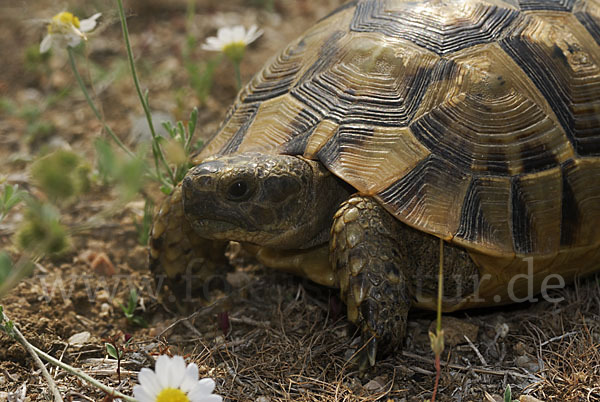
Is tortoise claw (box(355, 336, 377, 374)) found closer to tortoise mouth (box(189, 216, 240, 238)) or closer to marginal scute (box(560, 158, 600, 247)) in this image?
tortoise mouth (box(189, 216, 240, 238))

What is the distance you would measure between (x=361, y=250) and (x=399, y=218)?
208mm

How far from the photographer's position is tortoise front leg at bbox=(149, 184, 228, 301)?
315cm

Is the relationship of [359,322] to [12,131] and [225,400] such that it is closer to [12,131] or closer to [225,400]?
[225,400]

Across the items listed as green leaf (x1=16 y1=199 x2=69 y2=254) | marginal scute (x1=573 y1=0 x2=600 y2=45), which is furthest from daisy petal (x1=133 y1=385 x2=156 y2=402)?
marginal scute (x1=573 y1=0 x2=600 y2=45)

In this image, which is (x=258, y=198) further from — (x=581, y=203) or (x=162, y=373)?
(x=581, y=203)

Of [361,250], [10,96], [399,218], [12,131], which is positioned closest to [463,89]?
[399,218]

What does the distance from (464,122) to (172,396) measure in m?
1.71

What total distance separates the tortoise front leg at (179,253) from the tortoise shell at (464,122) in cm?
39

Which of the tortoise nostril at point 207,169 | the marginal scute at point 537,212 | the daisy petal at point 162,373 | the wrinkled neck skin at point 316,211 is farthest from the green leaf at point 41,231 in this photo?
the marginal scute at point 537,212

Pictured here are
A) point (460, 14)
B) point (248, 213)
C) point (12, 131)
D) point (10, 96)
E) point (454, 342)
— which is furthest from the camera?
point (10, 96)

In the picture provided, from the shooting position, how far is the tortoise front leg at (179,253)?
3.15 meters

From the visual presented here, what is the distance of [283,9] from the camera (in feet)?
20.1

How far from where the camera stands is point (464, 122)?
2.85 metres

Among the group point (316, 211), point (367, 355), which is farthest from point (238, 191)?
point (367, 355)
